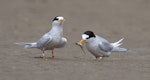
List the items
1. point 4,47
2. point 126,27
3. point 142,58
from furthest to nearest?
1. point 126,27
2. point 4,47
3. point 142,58

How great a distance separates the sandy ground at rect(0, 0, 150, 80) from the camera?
30.7 feet

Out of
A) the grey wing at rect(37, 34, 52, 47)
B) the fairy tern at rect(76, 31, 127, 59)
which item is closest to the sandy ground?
the fairy tern at rect(76, 31, 127, 59)

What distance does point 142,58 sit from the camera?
39.8ft

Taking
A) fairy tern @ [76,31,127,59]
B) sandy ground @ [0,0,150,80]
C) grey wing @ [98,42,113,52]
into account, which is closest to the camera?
sandy ground @ [0,0,150,80]

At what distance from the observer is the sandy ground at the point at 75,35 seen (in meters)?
9.37

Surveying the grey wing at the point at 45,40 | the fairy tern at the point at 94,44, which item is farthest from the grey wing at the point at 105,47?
the grey wing at the point at 45,40

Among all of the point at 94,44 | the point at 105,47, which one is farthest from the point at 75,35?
the point at 94,44

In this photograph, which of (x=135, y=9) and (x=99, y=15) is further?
(x=135, y=9)

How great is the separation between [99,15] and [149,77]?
1184 centimetres

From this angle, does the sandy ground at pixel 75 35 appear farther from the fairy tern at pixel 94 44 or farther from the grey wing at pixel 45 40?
the grey wing at pixel 45 40

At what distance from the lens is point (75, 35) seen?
16.9 m

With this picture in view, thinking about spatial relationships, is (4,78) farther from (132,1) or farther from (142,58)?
(132,1)

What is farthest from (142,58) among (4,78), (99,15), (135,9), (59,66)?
(135,9)

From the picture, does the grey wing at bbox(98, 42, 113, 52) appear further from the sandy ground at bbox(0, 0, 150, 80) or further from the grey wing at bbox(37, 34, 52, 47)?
the grey wing at bbox(37, 34, 52, 47)
